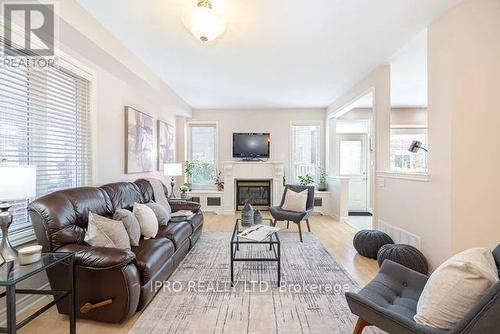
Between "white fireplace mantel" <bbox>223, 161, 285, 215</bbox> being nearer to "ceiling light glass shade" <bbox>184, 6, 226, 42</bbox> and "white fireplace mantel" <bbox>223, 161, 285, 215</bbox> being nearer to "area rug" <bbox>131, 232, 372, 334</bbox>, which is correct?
"area rug" <bbox>131, 232, 372, 334</bbox>

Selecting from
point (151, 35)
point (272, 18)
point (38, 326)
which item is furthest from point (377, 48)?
point (38, 326)

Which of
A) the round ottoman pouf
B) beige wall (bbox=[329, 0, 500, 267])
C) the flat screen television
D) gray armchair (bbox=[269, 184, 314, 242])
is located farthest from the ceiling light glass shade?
the flat screen television

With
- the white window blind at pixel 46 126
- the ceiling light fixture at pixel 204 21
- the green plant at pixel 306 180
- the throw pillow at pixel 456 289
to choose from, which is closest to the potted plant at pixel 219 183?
the green plant at pixel 306 180

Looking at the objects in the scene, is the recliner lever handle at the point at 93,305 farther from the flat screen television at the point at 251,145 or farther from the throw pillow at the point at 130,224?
the flat screen television at the point at 251,145

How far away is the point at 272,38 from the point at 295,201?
2.60m

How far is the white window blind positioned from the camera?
6.50 feet

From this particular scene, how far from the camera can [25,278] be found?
1.44 metres

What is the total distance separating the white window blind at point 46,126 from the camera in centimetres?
198

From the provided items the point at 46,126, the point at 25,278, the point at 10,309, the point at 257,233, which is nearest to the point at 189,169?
the point at 257,233

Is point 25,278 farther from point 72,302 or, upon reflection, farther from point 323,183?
point 323,183

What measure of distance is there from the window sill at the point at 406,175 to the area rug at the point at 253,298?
134 cm

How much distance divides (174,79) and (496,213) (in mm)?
4584

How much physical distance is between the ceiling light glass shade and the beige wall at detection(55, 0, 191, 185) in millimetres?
1087

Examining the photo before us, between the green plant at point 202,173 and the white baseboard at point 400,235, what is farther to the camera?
the green plant at point 202,173
